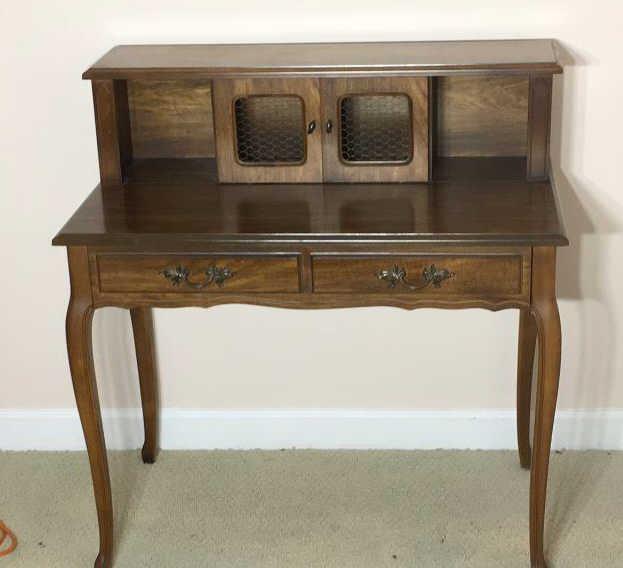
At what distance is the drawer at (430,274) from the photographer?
2.45 meters

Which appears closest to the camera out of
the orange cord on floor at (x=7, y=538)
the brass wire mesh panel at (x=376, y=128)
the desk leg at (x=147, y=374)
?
the brass wire mesh panel at (x=376, y=128)

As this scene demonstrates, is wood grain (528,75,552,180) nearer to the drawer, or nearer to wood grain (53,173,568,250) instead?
wood grain (53,173,568,250)

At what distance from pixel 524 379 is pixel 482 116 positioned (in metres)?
0.68

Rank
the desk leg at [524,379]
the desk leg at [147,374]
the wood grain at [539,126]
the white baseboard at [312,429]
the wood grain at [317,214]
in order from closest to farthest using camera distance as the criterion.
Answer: the wood grain at [317,214] → the wood grain at [539,126] → the desk leg at [524,379] → the desk leg at [147,374] → the white baseboard at [312,429]

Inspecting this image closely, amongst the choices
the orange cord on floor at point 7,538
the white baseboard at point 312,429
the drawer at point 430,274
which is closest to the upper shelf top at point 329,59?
the drawer at point 430,274

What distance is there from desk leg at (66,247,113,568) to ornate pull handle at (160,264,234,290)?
171 millimetres

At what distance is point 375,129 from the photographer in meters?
2.82

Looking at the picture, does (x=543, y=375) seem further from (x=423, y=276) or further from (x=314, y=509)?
(x=314, y=509)

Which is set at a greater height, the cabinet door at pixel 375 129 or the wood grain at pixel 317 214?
the cabinet door at pixel 375 129

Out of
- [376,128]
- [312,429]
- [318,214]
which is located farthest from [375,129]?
[312,429]

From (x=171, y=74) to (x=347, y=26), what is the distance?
0.46 meters

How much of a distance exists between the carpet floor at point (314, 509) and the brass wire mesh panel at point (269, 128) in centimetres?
86

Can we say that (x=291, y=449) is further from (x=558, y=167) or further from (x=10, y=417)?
(x=558, y=167)

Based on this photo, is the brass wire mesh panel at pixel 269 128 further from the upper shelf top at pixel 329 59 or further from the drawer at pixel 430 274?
the drawer at pixel 430 274
